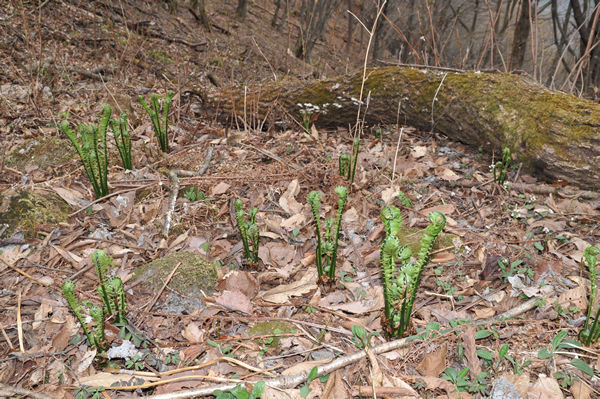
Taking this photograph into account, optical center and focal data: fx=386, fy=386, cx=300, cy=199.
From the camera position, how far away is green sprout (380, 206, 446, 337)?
5.02 feet

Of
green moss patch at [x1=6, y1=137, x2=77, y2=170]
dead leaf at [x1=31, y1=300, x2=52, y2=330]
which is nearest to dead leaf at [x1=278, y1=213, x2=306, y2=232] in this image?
dead leaf at [x1=31, y1=300, x2=52, y2=330]

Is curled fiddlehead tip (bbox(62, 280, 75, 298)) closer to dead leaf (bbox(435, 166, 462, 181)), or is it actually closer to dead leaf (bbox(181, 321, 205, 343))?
dead leaf (bbox(181, 321, 205, 343))

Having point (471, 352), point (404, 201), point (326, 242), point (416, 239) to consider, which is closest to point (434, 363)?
point (471, 352)

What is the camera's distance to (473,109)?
Result: 11.2 ft

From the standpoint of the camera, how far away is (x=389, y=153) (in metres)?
3.55

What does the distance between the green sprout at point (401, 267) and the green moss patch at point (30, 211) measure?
230 centimetres

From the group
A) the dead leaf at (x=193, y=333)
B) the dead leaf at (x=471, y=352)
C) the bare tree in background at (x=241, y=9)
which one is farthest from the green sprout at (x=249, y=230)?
the bare tree in background at (x=241, y=9)

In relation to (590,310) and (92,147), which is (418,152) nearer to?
(590,310)

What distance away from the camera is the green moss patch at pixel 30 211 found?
8.54ft

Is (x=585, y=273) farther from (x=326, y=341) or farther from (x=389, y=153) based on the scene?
(x=389, y=153)

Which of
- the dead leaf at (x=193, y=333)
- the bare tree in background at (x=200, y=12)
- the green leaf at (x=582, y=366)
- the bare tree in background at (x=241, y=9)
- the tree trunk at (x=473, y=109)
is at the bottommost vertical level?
the dead leaf at (x=193, y=333)

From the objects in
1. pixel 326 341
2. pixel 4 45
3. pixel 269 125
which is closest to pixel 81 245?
pixel 326 341

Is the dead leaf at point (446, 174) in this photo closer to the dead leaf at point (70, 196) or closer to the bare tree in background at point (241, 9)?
the dead leaf at point (70, 196)

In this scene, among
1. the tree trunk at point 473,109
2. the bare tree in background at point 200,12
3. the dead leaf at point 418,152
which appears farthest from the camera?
the bare tree in background at point 200,12
